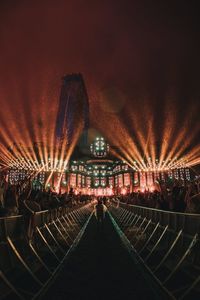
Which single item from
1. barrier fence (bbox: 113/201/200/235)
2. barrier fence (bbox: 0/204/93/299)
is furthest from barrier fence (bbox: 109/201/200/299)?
barrier fence (bbox: 0/204/93/299)

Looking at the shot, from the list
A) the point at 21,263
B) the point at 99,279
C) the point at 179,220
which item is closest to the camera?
the point at 21,263

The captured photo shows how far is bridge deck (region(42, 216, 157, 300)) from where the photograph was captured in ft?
15.0

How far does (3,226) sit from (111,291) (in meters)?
2.75

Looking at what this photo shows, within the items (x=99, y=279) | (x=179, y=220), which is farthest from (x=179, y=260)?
(x=99, y=279)

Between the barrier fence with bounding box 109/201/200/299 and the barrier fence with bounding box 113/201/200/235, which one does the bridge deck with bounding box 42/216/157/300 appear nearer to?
the barrier fence with bounding box 109/201/200/299

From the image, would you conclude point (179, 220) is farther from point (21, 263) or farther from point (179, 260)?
point (21, 263)

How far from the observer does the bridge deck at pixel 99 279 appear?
180 inches

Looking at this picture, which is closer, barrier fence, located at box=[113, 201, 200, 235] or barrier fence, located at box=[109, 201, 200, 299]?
barrier fence, located at box=[109, 201, 200, 299]

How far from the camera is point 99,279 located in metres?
5.51

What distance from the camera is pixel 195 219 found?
5020 mm

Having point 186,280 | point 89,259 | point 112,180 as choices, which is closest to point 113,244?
point 89,259

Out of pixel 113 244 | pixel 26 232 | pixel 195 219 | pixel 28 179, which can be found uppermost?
pixel 28 179

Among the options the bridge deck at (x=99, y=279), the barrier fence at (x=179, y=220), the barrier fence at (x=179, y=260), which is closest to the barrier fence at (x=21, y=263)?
the bridge deck at (x=99, y=279)

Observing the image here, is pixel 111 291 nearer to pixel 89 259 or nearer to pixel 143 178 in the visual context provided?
pixel 89 259
